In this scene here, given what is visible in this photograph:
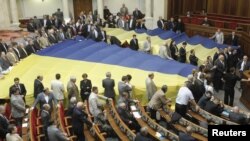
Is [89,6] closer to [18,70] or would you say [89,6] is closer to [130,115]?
[18,70]

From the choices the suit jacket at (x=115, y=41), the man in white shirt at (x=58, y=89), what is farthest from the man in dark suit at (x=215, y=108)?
the suit jacket at (x=115, y=41)

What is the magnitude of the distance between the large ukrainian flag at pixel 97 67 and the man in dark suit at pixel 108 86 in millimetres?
558

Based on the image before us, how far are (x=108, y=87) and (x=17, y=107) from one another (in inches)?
86.8

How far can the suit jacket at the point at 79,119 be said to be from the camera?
23.6 feet

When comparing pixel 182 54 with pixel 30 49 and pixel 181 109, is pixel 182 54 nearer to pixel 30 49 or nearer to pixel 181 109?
pixel 181 109

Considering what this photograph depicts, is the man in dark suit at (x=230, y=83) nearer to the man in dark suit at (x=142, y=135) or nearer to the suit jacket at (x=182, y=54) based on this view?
the suit jacket at (x=182, y=54)

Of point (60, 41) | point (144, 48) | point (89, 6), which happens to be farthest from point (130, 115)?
point (89, 6)

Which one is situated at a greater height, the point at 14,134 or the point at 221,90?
the point at 14,134

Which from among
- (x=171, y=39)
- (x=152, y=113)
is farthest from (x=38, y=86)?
(x=171, y=39)

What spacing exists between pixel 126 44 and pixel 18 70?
414 centimetres

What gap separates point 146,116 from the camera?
7824 millimetres

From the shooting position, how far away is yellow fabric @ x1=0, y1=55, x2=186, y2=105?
9.48 m

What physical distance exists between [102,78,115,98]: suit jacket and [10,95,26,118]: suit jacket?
201cm

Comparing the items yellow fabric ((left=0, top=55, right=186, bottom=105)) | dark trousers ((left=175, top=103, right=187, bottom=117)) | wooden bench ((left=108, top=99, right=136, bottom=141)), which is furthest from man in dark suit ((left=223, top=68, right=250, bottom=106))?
wooden bench ((left=108, top=99, right=136, bottom=141))
